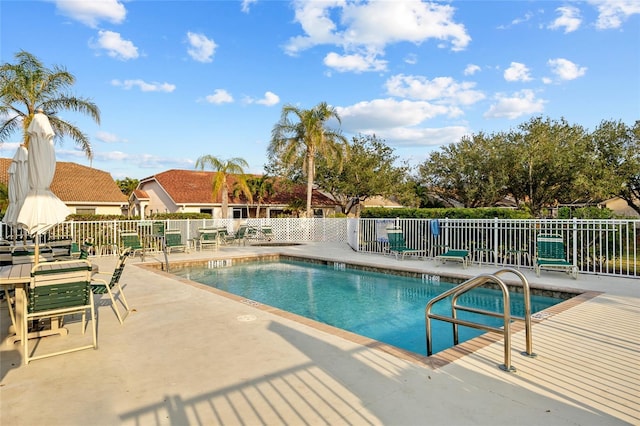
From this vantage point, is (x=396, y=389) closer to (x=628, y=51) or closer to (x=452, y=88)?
(x=628, y=51)

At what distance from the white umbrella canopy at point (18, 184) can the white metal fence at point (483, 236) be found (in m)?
4.74

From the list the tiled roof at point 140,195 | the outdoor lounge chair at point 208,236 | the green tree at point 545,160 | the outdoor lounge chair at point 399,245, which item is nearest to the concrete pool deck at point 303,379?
the outdoor lounge chair at point 399,245

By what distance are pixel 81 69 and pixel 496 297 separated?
59.0ft

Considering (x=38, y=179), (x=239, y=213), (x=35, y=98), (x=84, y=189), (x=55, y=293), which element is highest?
(x=35, y=98)

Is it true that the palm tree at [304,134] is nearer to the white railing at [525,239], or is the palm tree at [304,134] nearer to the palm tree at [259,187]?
the palm tree at [259,187]

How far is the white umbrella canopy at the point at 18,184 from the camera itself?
6164 mm

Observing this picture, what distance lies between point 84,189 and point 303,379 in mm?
27025

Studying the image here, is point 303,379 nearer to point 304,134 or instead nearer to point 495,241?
point 495,241

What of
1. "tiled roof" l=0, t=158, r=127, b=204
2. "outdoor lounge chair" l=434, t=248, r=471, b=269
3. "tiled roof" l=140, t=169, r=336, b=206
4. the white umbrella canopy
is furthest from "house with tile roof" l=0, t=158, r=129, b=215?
"outdoor lounge chair" l=434, t=248, r=471, b=269

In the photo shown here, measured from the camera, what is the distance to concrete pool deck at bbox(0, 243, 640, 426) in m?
2.89

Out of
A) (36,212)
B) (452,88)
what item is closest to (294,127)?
(452,88)

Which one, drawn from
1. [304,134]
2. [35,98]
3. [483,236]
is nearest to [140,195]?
[304,134]

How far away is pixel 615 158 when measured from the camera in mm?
22453

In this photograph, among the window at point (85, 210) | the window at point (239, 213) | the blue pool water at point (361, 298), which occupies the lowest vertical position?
the blue pool water at point (361, 298)
